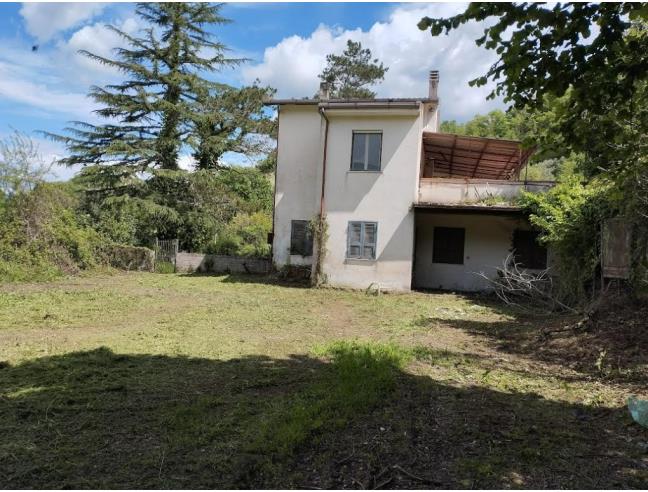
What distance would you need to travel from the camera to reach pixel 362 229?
15461 mm

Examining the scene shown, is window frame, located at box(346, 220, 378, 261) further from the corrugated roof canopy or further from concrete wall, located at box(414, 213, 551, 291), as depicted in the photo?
the corrugated roof canopy

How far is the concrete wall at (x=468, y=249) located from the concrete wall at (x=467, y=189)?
1.43 m

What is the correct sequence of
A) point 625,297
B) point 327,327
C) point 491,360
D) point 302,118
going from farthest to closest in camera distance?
point 302,118, point 327,327, point 625,297, point 491,360

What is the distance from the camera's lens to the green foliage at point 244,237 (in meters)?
22.4

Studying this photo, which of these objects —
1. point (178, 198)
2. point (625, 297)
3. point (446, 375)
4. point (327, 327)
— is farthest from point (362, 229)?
point (178, 198)

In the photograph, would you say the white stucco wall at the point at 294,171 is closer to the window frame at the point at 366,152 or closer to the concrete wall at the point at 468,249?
the window frame at the point at 366,152

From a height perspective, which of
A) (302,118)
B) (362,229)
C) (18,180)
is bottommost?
(362,229)

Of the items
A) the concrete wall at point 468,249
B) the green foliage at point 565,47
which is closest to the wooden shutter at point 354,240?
the concrete wall at point 468,249

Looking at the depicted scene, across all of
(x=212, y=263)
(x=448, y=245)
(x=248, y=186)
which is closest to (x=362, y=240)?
(x=448, y=245)

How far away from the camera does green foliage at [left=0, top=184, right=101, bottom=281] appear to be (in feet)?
51.3

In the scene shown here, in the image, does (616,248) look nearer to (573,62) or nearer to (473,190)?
(473,190)

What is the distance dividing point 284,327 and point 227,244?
1389cm

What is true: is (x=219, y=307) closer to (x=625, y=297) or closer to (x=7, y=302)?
(x=7, y=302)

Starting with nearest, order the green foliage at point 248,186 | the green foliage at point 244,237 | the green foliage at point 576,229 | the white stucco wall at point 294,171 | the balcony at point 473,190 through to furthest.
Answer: the green foliage at point 576,229 < the balcony at point 473,190 < the white stucco wall at point 294,171 < the green foliage at point 244,237 < the green foliage at point 248,186
